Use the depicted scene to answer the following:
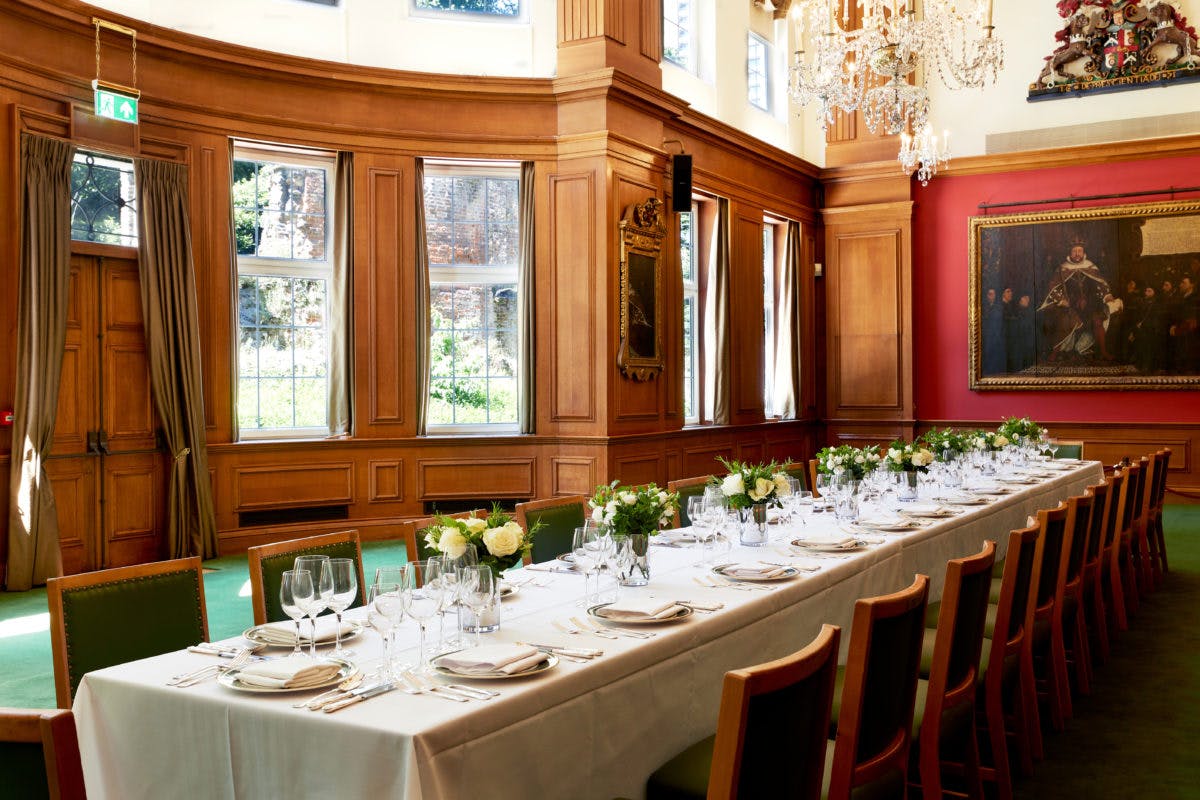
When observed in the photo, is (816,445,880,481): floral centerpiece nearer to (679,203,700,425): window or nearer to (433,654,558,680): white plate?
(433,654,558,680): white plate

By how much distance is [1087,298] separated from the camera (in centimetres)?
1143

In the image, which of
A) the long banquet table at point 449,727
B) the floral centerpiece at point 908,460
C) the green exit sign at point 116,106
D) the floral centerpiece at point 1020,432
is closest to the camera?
the long banquet table at point 449,727

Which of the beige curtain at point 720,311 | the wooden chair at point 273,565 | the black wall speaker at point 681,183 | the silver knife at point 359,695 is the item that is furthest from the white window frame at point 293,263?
the silver knife at point 359,695

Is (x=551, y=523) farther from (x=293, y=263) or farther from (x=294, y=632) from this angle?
(x=293, y=263)

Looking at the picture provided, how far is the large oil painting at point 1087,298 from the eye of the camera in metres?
11.0

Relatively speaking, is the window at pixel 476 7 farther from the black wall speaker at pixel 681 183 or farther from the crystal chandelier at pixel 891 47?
the crystal chandelier at pixel 891 47

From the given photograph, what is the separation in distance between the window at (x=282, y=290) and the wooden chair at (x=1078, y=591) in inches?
232

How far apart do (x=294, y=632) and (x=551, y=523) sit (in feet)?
6.16

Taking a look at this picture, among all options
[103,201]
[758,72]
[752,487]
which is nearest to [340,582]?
[752,487]

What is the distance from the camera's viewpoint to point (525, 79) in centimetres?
873

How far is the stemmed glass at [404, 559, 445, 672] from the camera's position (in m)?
2.24

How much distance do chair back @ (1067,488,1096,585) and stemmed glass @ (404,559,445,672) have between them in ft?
9.16

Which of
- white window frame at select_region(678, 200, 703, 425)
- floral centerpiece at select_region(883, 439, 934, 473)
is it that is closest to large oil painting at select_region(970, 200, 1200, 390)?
white window frame at select_region(678, 200, 703, 425)

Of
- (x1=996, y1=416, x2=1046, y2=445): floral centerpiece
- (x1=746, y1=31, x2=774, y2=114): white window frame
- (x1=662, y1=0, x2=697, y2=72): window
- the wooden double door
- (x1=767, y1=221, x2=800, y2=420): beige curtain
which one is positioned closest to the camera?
the wooden double door
